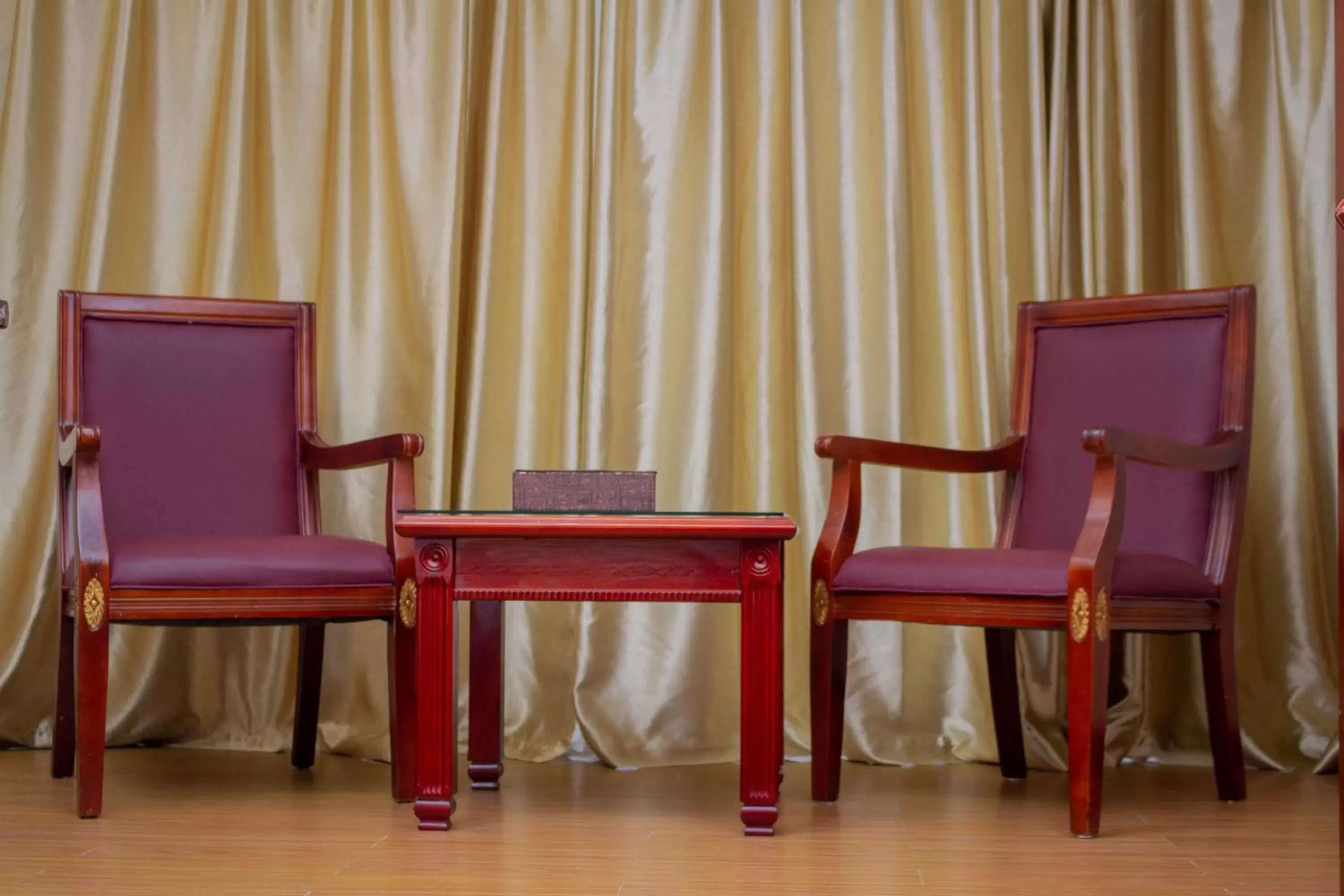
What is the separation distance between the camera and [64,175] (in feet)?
11.8

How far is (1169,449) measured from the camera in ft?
8.94

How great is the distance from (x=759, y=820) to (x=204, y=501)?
1356 millimetres

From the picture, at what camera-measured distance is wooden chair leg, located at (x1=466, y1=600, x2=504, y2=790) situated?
9.73 feet

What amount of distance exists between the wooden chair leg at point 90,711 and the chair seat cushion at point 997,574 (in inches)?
49.8

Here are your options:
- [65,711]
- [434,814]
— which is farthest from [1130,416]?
[65,711]

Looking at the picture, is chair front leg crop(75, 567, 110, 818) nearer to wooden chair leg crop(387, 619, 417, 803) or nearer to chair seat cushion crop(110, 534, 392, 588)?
chair seat cushion crop(110, 534, 392, 588)

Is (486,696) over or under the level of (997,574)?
under

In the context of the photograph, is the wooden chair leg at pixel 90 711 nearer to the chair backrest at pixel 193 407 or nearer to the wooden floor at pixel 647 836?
the wooden floor at pixel 647 836

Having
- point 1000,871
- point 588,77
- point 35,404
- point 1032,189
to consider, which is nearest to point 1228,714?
point 1000,871

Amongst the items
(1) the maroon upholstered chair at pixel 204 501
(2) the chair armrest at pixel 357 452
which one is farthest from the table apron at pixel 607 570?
(2) the chair armrest at pixel 357 452

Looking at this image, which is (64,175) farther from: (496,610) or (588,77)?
(496,610)

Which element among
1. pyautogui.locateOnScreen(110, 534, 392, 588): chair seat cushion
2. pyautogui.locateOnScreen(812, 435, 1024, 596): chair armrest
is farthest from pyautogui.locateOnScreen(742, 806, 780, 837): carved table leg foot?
pyautogui.locateOnScreen(110, 534, 392, 588): chair seat cushion

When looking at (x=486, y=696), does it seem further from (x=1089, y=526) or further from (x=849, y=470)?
(x=1089, y=526)

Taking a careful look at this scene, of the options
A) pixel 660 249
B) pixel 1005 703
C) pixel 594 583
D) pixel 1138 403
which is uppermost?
pixel 660 249
